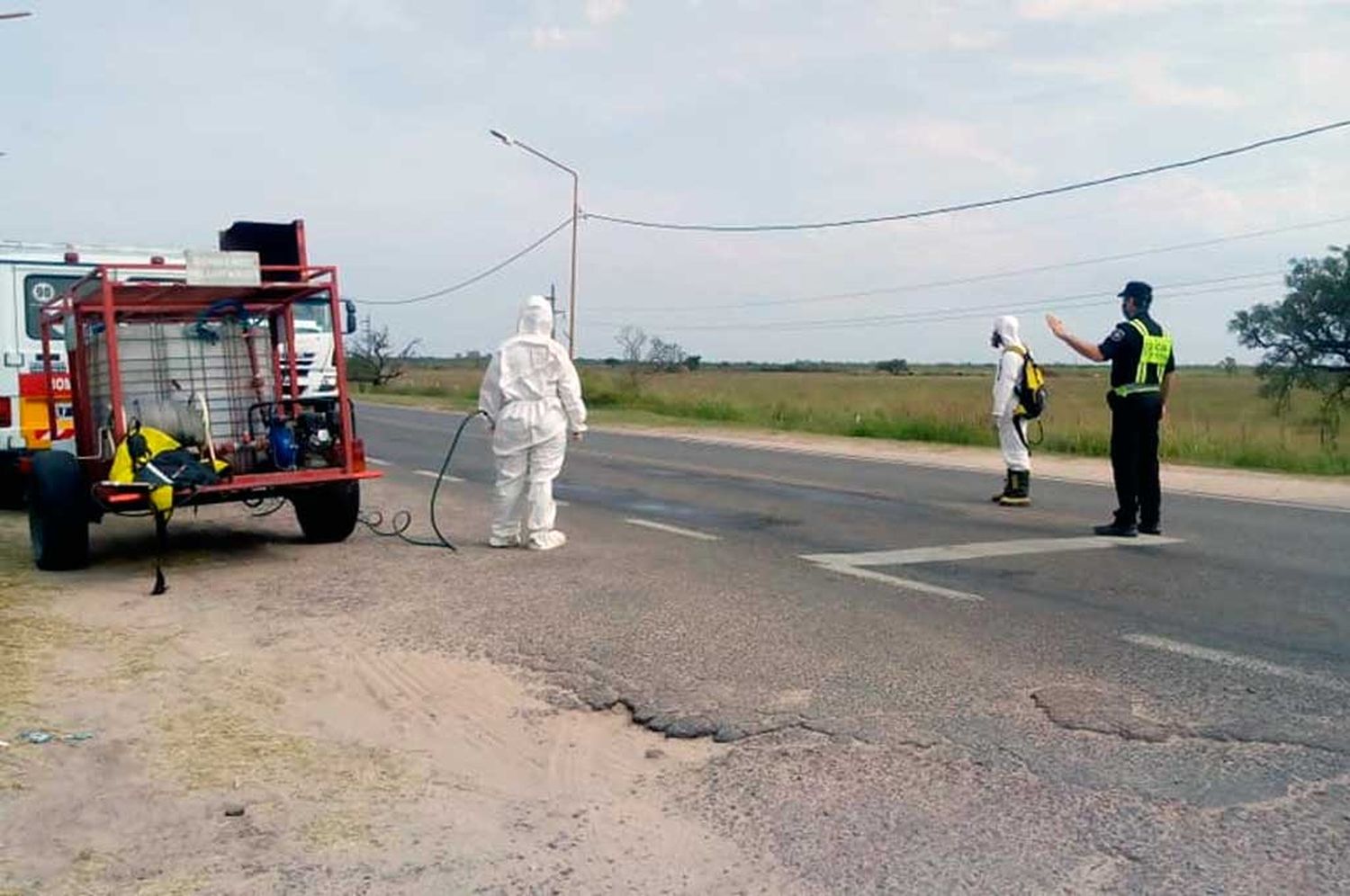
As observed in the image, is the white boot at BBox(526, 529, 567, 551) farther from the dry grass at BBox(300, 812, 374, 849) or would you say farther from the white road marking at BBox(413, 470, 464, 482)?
the white road marking at BBox(413, 470, 464, 482)

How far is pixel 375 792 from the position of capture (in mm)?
4566

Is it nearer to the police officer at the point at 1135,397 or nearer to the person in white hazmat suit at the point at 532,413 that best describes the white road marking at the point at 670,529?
the person in white hazmat suit at the point at 532,413

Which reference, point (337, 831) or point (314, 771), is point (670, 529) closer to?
point (314, 771)

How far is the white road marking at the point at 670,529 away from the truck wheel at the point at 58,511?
178 inches

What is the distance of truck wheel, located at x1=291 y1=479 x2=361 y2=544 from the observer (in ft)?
32.5

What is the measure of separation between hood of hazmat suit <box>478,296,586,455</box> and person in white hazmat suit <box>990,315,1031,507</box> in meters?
4.98

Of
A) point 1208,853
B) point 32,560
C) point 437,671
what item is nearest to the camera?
point 1208,853

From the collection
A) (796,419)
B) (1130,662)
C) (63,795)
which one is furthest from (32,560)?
(796,419)

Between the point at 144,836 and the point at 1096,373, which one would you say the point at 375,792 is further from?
the point at 1096,373

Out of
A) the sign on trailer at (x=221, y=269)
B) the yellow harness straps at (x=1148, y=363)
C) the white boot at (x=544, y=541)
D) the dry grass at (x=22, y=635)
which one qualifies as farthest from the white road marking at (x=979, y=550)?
the dry grass at (x=22, y=635)

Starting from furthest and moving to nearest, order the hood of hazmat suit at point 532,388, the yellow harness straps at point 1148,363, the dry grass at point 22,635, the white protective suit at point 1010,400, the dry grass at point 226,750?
1. the white protective suit at point 1010,400
2. the yellow harness straps at point 1148,363
3. the hood of hazmat suit at point 532,388
4. the dry grass at point 22,635
5. the dry grass at point 226,750

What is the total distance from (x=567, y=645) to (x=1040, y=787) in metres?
2.75

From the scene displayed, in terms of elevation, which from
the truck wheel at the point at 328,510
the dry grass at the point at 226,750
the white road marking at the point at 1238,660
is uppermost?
the truck wheel at the point at 328,510

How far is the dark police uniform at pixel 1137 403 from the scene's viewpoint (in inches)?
412
